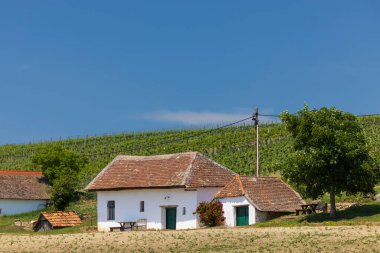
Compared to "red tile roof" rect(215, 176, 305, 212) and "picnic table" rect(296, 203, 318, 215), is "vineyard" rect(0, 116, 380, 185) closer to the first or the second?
"red tile roof" rect(215, 176, 305, 212)

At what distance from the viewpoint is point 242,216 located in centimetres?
4356

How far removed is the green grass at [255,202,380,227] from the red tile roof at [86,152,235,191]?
6.46m

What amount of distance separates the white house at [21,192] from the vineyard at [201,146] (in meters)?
8.71

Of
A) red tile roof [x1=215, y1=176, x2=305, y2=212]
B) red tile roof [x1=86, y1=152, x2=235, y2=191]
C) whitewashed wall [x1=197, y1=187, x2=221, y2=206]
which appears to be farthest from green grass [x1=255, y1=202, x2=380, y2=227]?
red tile roof [x1=86, y1=152, x2=235, y2=191]

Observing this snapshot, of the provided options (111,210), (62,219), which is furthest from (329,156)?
(62,219)

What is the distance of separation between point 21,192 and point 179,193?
2493 cm

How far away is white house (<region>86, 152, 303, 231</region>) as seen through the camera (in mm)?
43812

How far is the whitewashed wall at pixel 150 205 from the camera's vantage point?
4531cm

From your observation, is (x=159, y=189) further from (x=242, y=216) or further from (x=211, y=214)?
(x=242, y=216)

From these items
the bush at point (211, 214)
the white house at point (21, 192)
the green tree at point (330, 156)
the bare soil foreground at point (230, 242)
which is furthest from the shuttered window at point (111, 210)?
the white house at point (21, 192)

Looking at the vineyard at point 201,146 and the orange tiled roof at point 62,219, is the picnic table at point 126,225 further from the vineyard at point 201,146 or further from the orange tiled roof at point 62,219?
the vineyard at point 201,146

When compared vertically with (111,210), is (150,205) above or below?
above

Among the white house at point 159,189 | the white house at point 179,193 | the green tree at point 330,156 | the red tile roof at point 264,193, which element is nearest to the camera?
the green tree at point 330,156

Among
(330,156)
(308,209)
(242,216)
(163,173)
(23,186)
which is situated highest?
(330,156)
